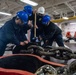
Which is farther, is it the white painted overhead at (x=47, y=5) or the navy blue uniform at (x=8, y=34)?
the white painted overhead at (x=47, y=5)

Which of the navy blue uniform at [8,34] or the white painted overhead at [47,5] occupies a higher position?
the white painted overhead at [47,5]

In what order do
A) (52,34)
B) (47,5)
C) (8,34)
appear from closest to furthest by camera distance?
(8,34) < (52,34) < (47,5)

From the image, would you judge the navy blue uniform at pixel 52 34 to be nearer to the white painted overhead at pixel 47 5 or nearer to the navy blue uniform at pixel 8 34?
the navy blue uniform at pixel 8 34

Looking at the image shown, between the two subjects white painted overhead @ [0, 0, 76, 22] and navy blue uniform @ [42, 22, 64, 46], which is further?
white painted overhead @ [0, 0, 76, 22]

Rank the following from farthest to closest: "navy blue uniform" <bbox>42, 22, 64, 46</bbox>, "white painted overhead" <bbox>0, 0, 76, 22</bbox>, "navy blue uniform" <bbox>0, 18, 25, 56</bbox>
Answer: "white painted overhead" <bbox>0, 0, 76, 22</bbox>
"navy blue uniform" <bbox>42, 22, 64, 46</bbox>
"navy blue uniform" <bbox>0, 18, 25, 56</bbox>

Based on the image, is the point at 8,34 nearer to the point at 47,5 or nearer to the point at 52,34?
the point at 52,34

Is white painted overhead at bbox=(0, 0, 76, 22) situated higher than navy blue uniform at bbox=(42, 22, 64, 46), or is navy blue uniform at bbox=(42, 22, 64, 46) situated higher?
white painted overhead at bbox=(0, 0, 76, 22)

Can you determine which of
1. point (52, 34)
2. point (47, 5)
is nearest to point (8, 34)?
point (52, 34)

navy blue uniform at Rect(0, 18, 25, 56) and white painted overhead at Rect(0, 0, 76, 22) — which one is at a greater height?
white painted overhead at Rect(0, 0, 76, 22)

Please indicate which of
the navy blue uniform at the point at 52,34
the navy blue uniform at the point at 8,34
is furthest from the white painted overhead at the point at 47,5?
the navy blue uniform at the point at 8,34

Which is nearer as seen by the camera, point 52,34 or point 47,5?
point 52,34

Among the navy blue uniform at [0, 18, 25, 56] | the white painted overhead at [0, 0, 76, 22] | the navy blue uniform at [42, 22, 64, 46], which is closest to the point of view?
the navy blue uniform at [0, 18, 25, 56]

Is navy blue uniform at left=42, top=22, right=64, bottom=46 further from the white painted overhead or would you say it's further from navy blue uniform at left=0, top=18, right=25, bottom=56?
the white painted overhead

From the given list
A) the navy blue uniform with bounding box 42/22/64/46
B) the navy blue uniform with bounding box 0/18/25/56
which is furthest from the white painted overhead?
the navy blue uniform with bounding box 0/18/25/56
